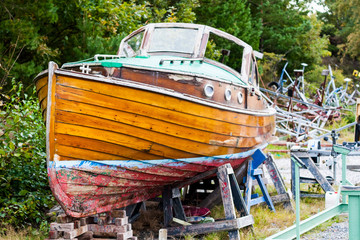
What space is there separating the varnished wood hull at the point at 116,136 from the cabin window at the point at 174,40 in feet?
4.17

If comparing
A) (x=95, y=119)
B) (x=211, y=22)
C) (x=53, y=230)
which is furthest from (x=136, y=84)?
(x=211, y=22)

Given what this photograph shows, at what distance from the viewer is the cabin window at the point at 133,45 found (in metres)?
6.89

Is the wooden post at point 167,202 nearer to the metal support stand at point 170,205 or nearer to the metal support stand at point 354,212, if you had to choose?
the metal support stand at point 170,205

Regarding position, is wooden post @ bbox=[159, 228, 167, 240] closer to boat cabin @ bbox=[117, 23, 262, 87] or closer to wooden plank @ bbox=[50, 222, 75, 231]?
wooden plank @ bbox=[50, 222, 75, 231]

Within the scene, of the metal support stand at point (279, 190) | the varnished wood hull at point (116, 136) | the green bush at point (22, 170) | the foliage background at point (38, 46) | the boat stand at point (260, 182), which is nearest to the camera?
the varnished wood hull at point (116, 136)

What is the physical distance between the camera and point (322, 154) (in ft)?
27.5

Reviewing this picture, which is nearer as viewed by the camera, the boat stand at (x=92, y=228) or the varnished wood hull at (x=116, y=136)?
the varnished wood hull at (x=116, y=136)

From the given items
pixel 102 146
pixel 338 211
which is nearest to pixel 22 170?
pixel 102 146

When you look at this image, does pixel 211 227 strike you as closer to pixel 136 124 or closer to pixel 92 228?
pixel 92 228

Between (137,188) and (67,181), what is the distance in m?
1.03

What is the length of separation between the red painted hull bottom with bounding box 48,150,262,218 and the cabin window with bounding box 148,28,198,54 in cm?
164

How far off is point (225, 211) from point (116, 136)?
1.80 m

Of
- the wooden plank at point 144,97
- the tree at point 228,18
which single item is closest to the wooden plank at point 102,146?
the wooden plank at point 144,97

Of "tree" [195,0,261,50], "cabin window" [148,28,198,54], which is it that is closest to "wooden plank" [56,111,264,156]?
"cabin window" [148,28,198,54]
